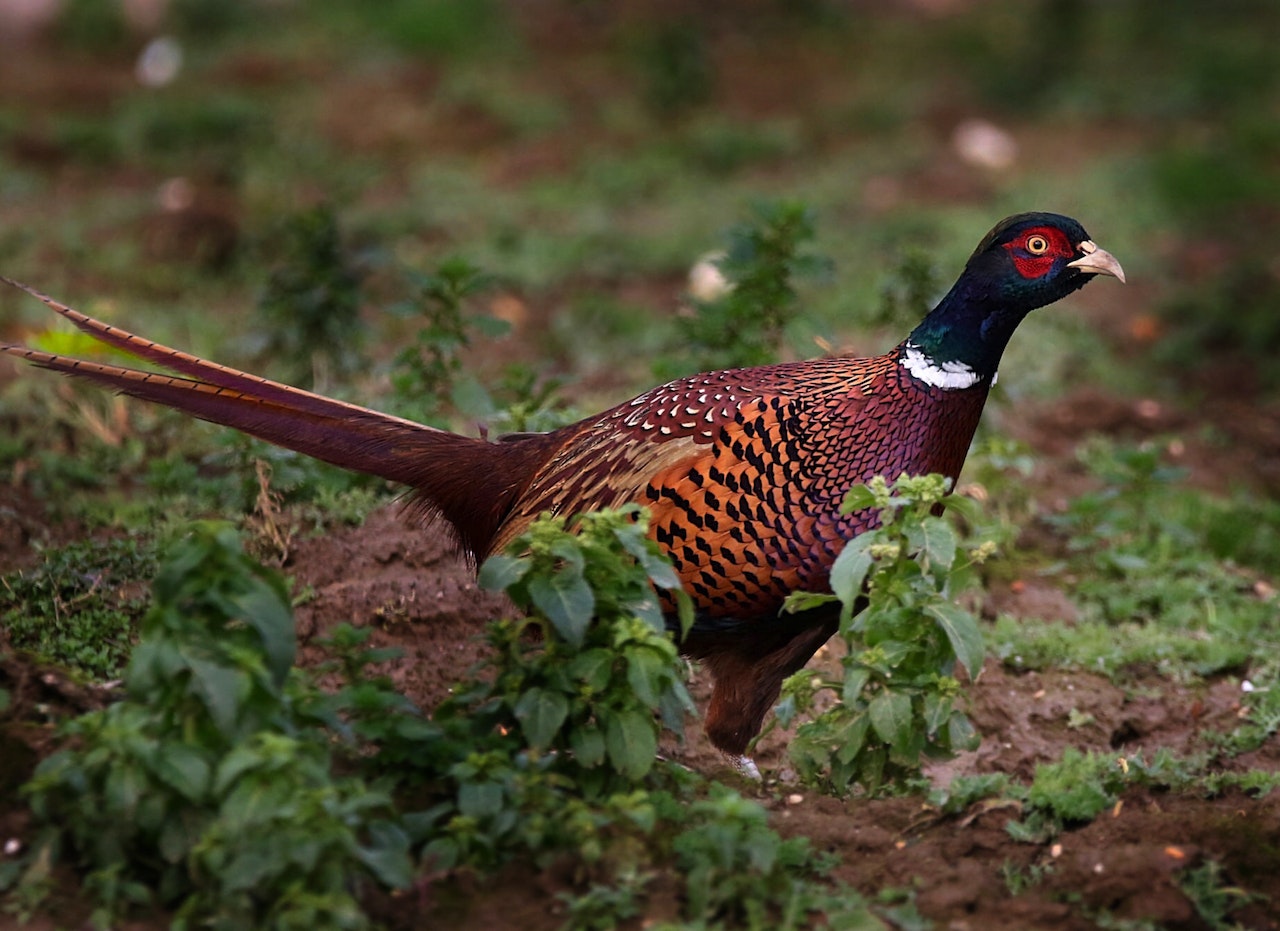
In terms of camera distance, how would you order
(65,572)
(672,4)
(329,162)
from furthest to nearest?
1. (672,4)
2. (329,162)
3. (65,572)

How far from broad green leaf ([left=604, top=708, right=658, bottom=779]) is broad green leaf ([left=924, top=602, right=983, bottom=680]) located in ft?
2.09

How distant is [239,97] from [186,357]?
723cm

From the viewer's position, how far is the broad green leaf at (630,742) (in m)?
3.18

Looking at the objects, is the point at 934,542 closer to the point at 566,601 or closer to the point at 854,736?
the point at 854,736

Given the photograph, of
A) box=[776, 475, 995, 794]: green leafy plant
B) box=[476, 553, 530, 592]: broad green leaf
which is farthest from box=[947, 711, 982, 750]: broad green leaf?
box=[476, 553, 530, 592]: broad green leaf

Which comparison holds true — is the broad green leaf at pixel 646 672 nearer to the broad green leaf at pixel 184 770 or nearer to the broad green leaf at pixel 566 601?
the broad green leaf at pixel 566 601

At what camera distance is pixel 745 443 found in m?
3.97

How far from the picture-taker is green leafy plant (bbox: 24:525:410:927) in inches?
107

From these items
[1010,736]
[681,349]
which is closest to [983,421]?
[681,349]

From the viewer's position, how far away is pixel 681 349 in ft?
22.3

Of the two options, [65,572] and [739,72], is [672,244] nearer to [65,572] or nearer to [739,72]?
[739,72]

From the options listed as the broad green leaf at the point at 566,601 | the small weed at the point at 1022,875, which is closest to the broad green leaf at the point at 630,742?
the broad green leaf at the point at 566,601

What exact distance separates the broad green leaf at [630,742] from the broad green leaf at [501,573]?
1.07 feet

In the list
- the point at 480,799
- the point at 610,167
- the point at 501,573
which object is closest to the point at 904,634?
the point at 501,573
